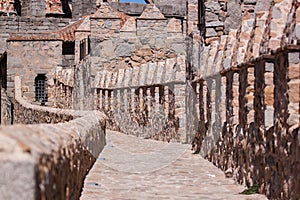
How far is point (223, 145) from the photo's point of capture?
8922 mm

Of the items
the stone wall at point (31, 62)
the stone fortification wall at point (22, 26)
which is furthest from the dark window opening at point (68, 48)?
the stone fortification wall at point (22, 26)

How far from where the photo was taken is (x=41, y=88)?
29016mm

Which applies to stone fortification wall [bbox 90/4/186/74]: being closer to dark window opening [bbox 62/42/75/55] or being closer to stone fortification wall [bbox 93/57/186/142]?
stone fortification wall [bbox 93/57/186/142]

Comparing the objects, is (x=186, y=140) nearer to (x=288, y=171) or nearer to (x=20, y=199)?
(x=288, y=171)

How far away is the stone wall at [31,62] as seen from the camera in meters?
28.5

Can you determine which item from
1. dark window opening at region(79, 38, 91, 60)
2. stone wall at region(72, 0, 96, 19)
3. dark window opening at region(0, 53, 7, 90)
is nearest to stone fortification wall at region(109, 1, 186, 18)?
stone wall at region(72, 0, 96, 19)

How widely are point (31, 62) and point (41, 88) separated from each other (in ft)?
4.19

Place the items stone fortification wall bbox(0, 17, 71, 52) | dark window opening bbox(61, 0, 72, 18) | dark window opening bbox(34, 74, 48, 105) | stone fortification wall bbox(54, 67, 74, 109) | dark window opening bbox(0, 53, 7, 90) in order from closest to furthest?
stone fortification wall bbox(54, 67, 74, 109) → dark window opening bbox(34, 74, 48, 105) → dark window opening bbox(0, 53, 7, 90) → stone fortification wall bbox(0, 17, 71, 52) → dark window opening bbox(61, 0, 72, 18)

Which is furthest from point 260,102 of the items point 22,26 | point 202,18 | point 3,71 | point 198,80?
point 22,26

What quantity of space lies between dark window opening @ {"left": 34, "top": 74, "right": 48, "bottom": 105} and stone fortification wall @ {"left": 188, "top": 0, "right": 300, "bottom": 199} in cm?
1965

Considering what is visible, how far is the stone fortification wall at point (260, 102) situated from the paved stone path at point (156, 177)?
0.97 ft

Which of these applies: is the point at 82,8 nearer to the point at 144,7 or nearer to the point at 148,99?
the point at 144,7

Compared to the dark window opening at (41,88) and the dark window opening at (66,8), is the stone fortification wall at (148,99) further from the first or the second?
the dark window opening at (66,8)

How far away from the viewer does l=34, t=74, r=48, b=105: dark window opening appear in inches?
1138
